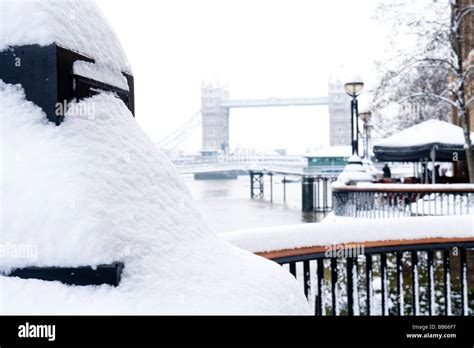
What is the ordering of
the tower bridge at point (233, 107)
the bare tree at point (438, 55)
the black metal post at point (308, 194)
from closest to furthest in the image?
the bare tree at point (438, 55)
the black metal post at point (308, 194)
the tower bridge at point (233, 107)

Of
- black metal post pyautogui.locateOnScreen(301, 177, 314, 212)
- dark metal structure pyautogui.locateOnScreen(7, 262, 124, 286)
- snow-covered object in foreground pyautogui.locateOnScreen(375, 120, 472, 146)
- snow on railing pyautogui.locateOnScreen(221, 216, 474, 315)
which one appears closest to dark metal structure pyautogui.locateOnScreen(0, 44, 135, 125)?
dark metal structure pyautogui.locateOnScreen(7, 262, 124, 286)

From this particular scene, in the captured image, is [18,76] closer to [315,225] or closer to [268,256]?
[268,256]

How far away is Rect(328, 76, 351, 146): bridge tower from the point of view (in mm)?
87325

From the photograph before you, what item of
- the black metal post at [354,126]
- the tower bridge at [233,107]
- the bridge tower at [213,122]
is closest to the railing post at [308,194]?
the black metal post at [354,126]

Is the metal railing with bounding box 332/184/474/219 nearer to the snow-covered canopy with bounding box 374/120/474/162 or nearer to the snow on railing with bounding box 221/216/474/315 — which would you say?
the snow-covered canopy with bounding box 374/120/474/162

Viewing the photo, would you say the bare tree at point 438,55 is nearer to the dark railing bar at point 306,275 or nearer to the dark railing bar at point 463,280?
the dark railing bar at point 463,280

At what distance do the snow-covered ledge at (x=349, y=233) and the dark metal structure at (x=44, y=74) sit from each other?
1213 mm

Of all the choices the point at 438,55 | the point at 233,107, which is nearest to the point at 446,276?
the point at 438,55

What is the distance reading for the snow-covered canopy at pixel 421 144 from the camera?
11.8m

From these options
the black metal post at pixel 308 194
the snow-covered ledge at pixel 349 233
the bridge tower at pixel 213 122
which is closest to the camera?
the snow-covered ledge at pixel 349 233

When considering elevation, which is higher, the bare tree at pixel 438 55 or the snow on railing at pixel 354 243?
the bare tree at pixel 438 55
